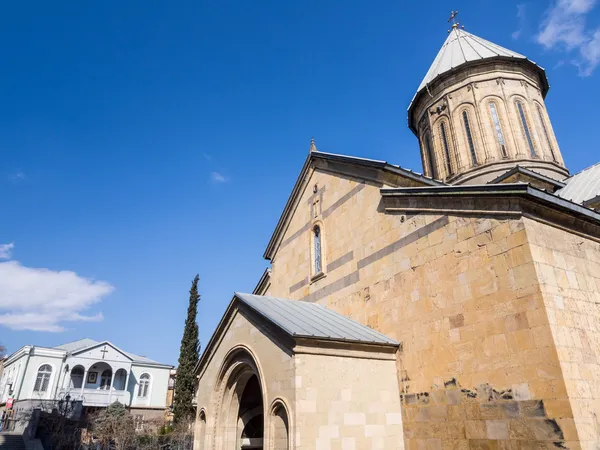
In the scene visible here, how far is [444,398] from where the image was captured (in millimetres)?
5730

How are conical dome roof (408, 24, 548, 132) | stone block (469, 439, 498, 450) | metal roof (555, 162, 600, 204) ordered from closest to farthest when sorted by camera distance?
Result: stone block (469, 439, 498, 450), metal roof (555, 162, 600, 204), conical dome roof (408, 24, 548, 132)

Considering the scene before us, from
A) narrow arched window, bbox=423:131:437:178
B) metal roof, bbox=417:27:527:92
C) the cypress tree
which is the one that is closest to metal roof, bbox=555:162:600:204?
narrow arched window, bbox=423:131:437:178

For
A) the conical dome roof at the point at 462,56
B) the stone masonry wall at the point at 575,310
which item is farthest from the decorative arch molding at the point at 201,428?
the conical dome roof at the point at 462,56

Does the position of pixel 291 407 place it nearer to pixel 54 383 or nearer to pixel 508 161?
pixel 508 161

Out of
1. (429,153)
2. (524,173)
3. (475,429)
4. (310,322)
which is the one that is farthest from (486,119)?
(475,429)

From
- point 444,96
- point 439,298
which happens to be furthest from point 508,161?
point 439,298

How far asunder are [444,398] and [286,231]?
6.98m

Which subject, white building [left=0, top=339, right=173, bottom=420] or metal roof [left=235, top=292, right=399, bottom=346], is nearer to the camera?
metal roof [left=235, top=292, right=399, bottom=346]

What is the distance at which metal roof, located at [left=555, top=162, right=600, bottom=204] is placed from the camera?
413 inches

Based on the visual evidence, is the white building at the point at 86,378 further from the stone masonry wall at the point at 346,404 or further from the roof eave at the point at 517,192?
the roof eave at the point at 517,192

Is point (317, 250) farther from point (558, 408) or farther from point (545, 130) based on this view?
point (545, 130)

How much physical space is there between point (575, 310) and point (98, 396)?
30.9 m

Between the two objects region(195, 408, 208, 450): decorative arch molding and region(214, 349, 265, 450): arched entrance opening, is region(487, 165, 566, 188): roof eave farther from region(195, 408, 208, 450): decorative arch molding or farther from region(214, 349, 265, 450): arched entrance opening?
region(195, 408, 208, 450): decorative arch molding

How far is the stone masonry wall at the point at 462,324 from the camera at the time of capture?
15.4 feet
